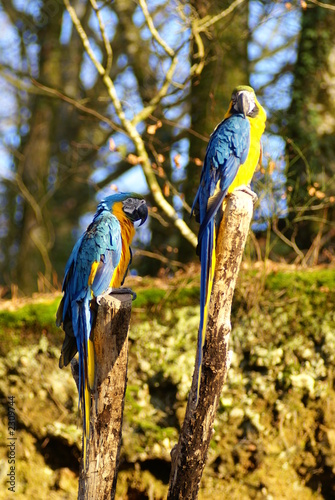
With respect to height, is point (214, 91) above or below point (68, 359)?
above

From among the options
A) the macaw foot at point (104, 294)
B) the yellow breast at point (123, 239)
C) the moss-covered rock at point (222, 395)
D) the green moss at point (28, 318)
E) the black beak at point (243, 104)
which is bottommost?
the moss-covered rock at point (222, 395)

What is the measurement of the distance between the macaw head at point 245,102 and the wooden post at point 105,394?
123 centimetres

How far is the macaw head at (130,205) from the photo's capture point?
3334 millimetres

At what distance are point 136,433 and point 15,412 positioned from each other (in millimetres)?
1049

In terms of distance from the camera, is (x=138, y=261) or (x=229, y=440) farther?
(x=138, y=261)

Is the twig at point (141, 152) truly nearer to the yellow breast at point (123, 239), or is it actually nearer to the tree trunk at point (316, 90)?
the tree trunk at point (316, 90)

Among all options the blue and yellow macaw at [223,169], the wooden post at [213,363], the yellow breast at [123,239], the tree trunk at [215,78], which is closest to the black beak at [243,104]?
the blue and yellow macaw at [223,169]

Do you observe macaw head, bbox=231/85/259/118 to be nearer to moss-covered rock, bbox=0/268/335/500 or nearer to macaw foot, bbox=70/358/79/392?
macaw foot, bbox=70/358/79/392

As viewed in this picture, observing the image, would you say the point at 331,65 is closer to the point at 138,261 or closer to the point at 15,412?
the point at 138,261

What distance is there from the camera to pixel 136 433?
4.51 metres

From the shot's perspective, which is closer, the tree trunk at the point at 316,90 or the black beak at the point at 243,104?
the black beak at the point at 243,104

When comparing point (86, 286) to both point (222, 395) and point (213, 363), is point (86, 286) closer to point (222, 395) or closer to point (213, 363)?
point (213, 363)

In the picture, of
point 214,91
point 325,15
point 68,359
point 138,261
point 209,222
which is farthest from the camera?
point 138,261

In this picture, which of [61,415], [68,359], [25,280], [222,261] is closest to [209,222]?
[222,261]
